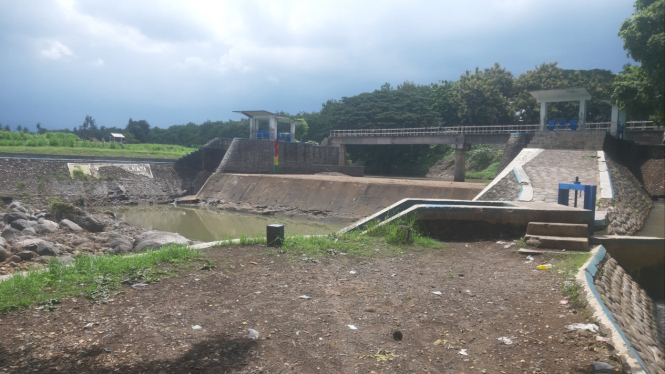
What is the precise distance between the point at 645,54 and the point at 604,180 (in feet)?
15.2

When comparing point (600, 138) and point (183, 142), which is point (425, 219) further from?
point (183, 142)

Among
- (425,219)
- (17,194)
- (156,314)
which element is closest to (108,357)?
(156,314)

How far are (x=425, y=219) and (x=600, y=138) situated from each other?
1796cm

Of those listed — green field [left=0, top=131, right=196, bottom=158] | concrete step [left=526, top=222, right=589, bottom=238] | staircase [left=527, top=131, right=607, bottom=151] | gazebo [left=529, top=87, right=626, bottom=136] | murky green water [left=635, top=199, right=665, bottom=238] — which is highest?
gazebo [left=529, top=87, right=626, bottom=136]

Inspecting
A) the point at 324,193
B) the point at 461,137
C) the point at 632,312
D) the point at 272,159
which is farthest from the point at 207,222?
the point at 632,312

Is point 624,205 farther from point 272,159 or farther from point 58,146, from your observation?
point 58,146

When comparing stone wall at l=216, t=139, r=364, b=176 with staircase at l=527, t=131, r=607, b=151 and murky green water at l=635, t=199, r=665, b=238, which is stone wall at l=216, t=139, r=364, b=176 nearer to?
staircase at l=527, t=131, r=607, b=151

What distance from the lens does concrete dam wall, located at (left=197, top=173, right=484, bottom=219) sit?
76.0 ft

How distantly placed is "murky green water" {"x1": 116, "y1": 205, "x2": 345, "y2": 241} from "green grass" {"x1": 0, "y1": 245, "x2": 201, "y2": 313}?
36.4ft

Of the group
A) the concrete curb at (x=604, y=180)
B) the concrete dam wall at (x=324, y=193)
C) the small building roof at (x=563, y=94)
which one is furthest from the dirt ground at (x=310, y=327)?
the small building roof at (x=563, y=94)

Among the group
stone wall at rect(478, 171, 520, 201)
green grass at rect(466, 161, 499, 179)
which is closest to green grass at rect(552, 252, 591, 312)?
stone wall at rect(478, 171, 520, 201)

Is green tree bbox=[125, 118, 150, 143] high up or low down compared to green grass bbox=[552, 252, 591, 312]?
up

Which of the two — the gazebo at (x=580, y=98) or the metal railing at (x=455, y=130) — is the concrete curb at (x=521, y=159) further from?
the metal railing at (x=455, y=130)

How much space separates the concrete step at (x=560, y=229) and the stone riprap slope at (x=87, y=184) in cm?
2384
